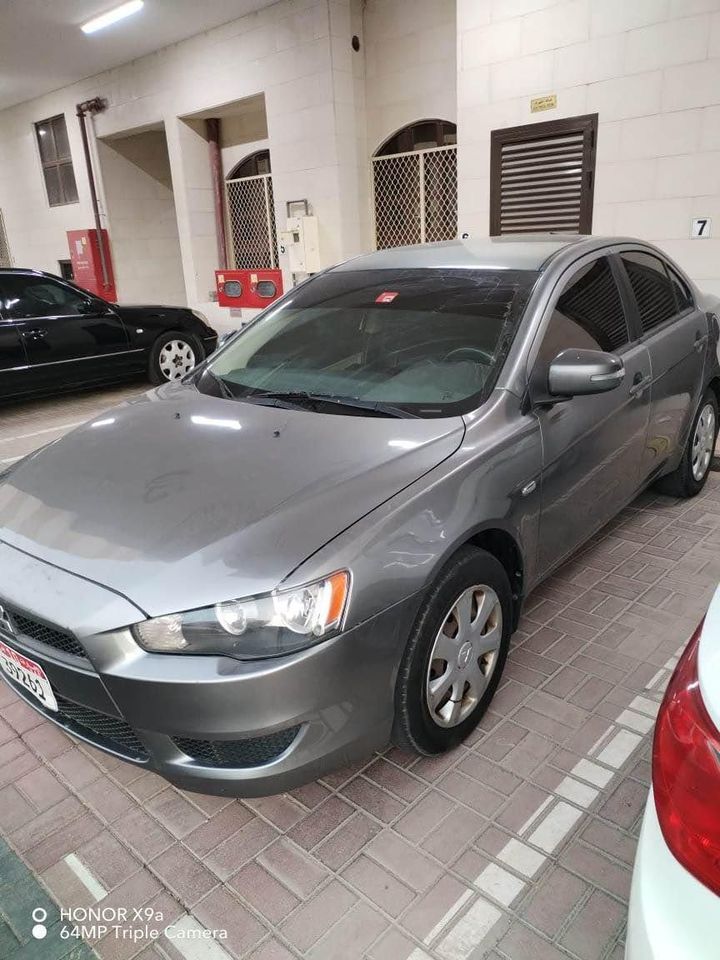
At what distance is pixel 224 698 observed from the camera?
1574 millimetres

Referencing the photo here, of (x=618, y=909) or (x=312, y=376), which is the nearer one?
(x=618, y=909)

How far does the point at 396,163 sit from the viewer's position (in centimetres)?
869

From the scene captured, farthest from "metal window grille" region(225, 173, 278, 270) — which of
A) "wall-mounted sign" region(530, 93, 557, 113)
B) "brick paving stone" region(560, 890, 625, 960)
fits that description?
"brick paving stone" region(560, 890, 625, 960)

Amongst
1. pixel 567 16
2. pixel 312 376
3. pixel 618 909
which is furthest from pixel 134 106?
pixel 618 909

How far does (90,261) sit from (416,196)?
6.57 m

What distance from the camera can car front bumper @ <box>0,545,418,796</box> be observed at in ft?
5.20

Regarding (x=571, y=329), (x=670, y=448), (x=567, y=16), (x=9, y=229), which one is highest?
(x=567, y=16)

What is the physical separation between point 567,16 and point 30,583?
6.41 m

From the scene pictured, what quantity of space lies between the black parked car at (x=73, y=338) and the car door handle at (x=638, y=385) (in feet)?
14.8

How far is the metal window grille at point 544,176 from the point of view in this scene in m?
6.12

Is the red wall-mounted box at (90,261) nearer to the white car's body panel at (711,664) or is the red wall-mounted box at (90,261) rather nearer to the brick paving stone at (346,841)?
the brick paving stone at (346,841)

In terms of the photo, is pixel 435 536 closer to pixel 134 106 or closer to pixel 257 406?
pixel 257 406

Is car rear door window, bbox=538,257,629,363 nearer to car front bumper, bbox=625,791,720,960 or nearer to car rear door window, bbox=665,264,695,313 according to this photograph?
car rear door window, bbox=665,264,695,313

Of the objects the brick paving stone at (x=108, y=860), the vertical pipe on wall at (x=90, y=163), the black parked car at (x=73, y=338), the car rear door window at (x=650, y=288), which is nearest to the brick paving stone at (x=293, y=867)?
the brick paving stone at (x=108, y=860)
